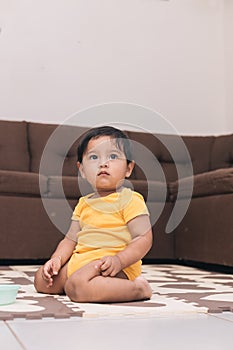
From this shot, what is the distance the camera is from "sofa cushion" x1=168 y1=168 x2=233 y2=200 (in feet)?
7.66

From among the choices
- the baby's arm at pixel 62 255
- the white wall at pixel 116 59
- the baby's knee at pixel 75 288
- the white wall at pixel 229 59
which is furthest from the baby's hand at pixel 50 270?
the white wall at pixel 229 59

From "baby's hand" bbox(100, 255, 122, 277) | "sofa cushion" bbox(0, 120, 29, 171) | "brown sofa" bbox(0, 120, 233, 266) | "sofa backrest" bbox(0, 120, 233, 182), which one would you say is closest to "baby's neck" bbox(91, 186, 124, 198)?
"baby's hand" bbox(100, 255, 122, 277)

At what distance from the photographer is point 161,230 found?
2.97m

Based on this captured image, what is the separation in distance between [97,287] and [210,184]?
Answer: 1237 millimetres

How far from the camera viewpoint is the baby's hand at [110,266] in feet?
4.49

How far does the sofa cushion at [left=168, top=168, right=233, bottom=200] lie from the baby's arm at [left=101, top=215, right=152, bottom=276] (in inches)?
36.4

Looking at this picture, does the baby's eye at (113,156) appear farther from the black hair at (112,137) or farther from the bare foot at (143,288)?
the bare foot at (143,288)

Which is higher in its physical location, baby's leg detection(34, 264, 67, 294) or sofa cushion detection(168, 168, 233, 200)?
sofa cushion detection(168, 168, 233, 200)

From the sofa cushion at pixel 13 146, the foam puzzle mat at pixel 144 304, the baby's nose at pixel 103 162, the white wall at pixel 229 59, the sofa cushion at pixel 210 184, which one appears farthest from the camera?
the white wall at pixel 229 59

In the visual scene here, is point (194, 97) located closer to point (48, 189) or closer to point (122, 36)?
point (122, 36)

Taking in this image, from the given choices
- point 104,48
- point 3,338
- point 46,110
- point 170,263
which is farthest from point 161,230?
point 3,338

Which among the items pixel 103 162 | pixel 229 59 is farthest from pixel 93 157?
pixel 229 59

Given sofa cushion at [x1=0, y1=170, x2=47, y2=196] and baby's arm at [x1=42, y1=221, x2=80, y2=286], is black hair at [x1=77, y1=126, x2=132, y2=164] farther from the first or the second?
sofa cushion at [x1=0, y1=170, x2=47, y2=196]

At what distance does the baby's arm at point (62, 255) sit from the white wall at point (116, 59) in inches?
82.7
